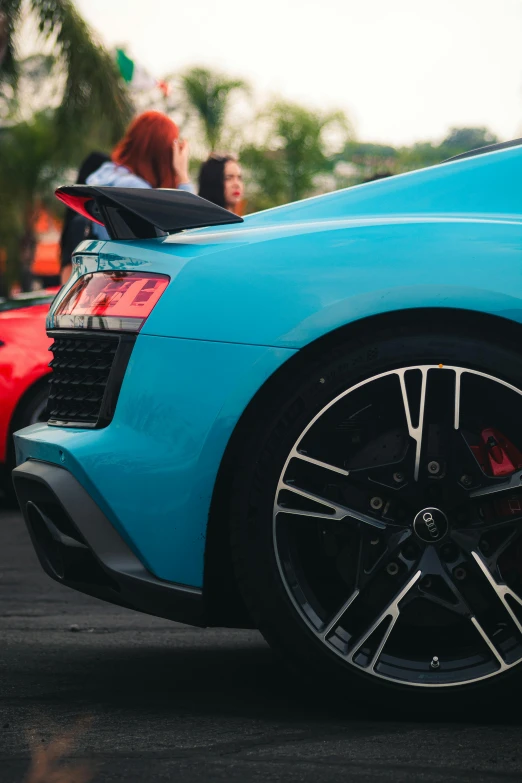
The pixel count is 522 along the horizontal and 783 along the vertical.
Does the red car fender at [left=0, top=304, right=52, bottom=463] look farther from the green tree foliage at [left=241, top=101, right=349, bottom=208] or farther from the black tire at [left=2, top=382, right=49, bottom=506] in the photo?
the green tree foliage at [left=241, top=101, right=349, bottom=208]

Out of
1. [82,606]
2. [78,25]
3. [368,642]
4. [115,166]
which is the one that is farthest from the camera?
[78,25]

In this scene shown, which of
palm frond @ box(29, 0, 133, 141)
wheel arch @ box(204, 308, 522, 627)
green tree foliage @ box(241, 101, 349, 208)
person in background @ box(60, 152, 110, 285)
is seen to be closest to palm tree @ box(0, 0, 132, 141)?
palm frond @ box(29, 0, 133, 141)

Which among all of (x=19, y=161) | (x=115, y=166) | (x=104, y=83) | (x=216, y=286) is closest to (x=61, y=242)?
(x=115, y=166)

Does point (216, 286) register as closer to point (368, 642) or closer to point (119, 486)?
point (119, 486)

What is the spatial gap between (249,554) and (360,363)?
0.52 metres

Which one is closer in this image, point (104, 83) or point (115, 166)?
point (115, 166)

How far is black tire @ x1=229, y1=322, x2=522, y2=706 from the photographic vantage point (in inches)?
108

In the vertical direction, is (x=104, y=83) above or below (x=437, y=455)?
above

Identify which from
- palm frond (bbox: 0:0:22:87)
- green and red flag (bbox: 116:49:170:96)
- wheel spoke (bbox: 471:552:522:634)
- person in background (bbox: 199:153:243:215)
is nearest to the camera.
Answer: wheel spoke (bbox: 471:552:522:634)

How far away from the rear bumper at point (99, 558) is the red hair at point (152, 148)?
340 cm

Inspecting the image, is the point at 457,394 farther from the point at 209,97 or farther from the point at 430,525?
the point at 209,97

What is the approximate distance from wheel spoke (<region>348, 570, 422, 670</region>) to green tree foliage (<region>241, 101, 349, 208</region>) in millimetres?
66664

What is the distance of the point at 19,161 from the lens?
170 feet

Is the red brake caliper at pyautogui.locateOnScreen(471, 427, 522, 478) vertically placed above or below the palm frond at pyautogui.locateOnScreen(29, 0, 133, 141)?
below
